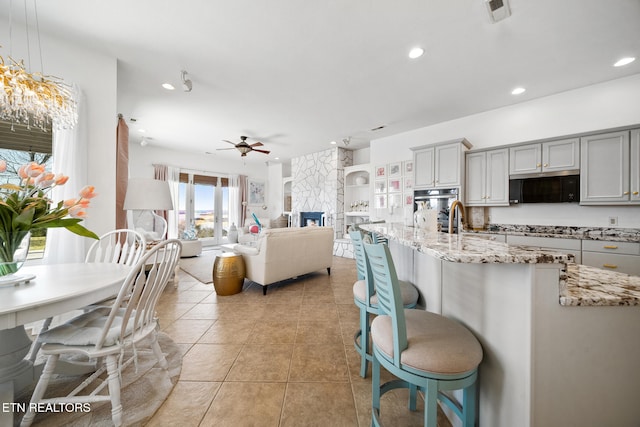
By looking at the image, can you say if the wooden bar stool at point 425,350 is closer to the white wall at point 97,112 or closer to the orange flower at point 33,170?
the orange flower at point 33,170

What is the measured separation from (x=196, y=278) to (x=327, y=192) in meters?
3.70

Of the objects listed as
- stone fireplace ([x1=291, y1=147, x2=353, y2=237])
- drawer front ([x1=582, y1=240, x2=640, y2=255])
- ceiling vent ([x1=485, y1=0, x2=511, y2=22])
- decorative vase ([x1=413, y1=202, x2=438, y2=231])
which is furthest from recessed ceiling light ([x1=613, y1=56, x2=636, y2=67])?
stone fireplace ([x1=291, y1=147, x2=353, y2=237])

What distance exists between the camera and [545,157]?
119 inches

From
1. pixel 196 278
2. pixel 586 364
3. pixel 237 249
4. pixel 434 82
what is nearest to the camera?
pixel 586 364

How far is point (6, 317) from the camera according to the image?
96 centimetres

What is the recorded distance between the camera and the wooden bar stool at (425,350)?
31.9 inches

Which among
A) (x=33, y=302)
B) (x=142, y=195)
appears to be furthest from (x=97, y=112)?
(x=33, y=302)

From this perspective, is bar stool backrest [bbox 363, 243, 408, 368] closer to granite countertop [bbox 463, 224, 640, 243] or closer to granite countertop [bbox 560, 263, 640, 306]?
granite countertop [bbox 560, 263, 640, 306]

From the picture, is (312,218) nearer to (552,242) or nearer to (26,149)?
(552,242)

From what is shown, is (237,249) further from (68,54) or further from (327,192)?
(327,192)

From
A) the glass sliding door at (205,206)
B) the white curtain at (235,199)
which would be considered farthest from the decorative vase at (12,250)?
the white curtain at (235,199)

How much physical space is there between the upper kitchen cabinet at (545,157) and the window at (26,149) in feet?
18.3

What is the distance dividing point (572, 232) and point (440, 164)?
6.28ft

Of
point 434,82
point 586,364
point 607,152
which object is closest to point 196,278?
point 586,364
